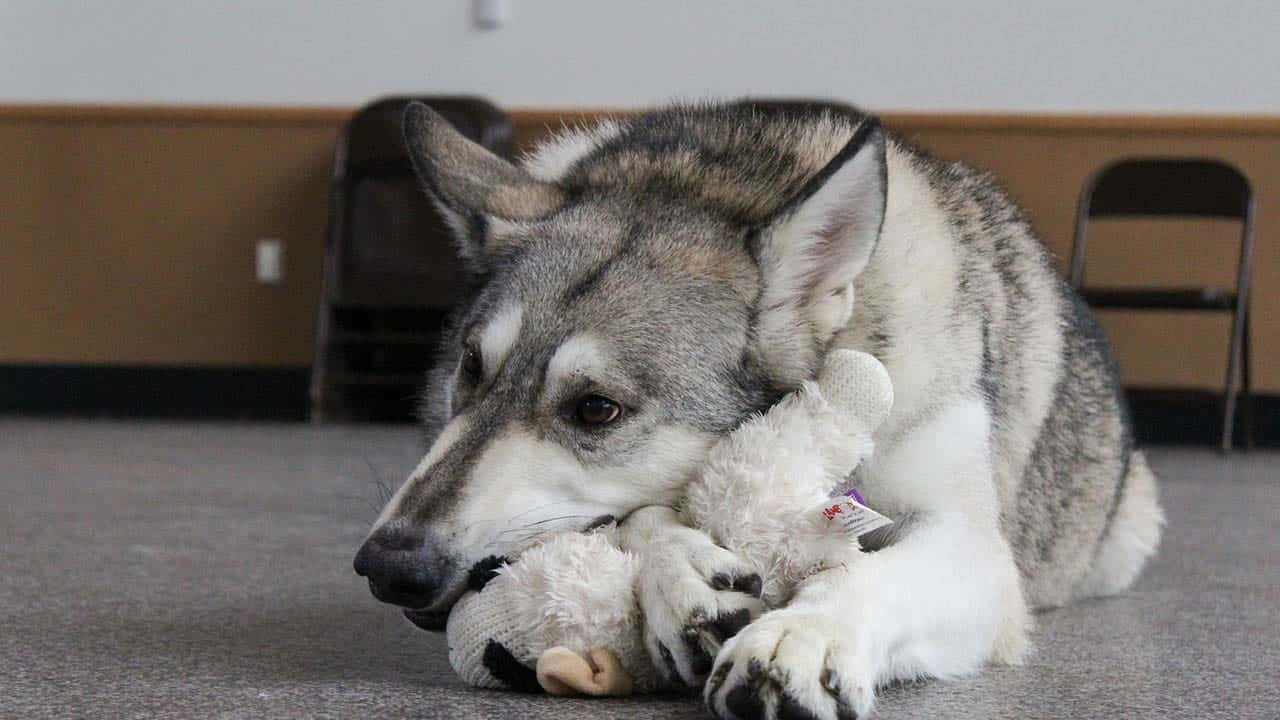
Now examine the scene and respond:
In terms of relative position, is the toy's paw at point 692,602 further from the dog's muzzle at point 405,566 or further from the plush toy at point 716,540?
the dog's muzzle at point 405,566

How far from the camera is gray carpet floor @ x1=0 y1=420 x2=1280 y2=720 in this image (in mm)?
1510

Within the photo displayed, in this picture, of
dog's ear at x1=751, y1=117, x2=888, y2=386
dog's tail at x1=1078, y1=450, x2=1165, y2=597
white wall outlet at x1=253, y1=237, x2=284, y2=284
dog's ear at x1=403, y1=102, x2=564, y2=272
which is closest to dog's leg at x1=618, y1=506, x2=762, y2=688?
dog's ear at x1=751, y1=117, x2=888, y2=386

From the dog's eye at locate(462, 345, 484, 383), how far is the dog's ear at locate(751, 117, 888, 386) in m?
0.33

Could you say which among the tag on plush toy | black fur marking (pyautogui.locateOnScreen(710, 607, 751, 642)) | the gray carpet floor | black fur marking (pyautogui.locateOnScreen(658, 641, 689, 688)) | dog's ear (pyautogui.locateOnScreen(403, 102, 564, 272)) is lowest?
the gray carpet floor

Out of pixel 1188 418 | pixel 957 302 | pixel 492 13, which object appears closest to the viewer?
pixel 957 302

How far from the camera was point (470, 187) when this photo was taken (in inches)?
74.9

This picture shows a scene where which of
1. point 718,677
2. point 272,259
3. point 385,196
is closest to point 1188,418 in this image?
point 385,196

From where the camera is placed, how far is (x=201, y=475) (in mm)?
4250

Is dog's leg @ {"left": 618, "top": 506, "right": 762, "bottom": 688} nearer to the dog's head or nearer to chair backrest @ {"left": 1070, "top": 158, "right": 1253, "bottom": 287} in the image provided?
the dog's head

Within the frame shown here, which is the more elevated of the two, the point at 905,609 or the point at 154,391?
the point at 905,609

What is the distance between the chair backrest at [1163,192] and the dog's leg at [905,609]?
14.5 ft

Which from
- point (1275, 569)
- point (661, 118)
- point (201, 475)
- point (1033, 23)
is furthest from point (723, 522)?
point (1033, 23)

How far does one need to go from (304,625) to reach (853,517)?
2.96 ft

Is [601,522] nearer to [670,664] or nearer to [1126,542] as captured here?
[670,664]
